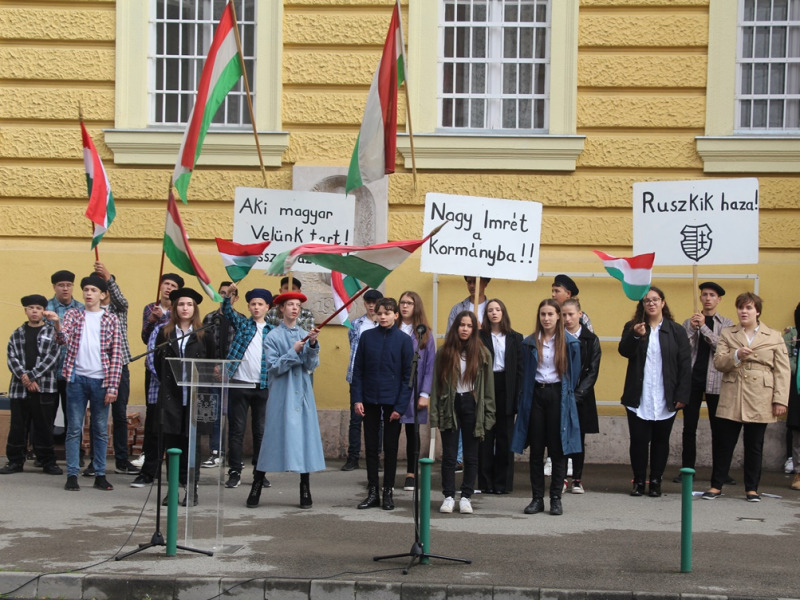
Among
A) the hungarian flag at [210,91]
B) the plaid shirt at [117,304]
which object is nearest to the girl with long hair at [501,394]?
the hungarian flag at [210,91]

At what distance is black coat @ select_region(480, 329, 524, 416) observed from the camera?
11000 mm

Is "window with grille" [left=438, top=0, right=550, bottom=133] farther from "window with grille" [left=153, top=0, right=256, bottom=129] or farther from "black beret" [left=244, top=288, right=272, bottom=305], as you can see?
"black beret" [left=244, top=288, right=272, bottom=305]

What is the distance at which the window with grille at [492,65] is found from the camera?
13.8 metres

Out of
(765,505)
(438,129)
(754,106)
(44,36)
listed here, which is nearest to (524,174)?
(438,129)

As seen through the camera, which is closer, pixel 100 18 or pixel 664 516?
pixel 664 516

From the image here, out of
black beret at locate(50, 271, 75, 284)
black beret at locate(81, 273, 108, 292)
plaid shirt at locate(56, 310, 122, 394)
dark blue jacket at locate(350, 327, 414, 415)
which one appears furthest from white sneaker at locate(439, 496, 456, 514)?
black beret at locate(50, 271, 75, 284)

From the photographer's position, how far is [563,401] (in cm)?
1017

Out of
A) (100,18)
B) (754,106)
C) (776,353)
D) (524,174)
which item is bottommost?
(776,353)

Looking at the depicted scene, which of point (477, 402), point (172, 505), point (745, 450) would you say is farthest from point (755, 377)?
point (172, 505)

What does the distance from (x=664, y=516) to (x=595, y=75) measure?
17.8 ft

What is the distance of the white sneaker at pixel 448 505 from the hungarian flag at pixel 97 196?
4227 millimetres

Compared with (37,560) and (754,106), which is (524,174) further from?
(37,560)

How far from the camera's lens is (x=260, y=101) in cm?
1369

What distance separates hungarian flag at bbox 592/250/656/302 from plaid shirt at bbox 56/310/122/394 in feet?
15.4
